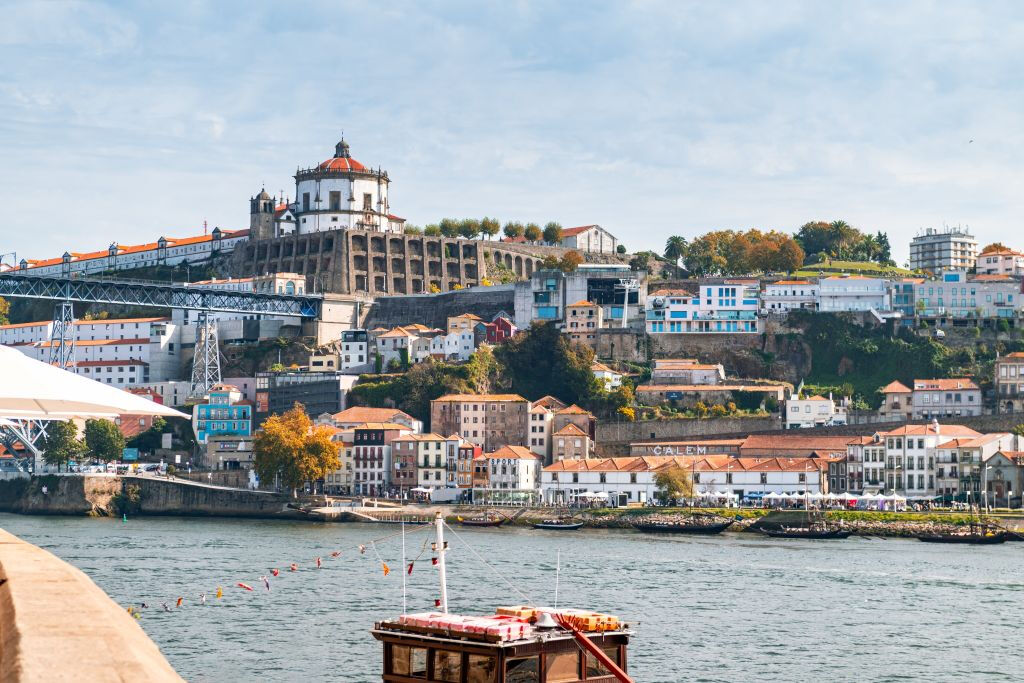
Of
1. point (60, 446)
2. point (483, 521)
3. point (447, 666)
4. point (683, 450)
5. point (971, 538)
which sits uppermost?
point (60, 446)

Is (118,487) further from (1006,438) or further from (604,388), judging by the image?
(1006,438)

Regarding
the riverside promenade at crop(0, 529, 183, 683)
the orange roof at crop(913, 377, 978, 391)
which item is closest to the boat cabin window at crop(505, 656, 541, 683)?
the riverside promenade at crop(0, 529, 183, 683)

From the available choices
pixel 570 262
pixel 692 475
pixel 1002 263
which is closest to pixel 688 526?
pixel 692 475

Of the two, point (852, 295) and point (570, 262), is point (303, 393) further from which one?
point (852, 295)

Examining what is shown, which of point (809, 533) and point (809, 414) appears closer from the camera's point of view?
point (809, 533)

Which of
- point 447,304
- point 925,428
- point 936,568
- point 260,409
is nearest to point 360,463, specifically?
point 260,409

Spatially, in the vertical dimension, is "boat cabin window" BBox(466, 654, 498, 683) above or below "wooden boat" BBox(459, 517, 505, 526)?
above

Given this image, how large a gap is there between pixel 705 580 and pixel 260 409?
54687 mm

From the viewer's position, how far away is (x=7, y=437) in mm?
96125

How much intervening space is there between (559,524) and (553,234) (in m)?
49.9

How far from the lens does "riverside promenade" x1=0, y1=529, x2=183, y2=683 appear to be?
3068 mm

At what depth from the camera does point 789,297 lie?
330 ft

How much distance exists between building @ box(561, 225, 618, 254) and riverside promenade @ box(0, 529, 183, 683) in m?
119

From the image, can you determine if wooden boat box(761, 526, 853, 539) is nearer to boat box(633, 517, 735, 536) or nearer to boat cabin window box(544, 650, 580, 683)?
boat box(633, 517, 735, 536)
